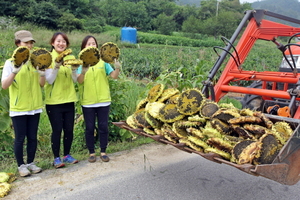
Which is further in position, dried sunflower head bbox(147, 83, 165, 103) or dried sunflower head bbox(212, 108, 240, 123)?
dried sunflower head bbox(147, 83, 165, 103)

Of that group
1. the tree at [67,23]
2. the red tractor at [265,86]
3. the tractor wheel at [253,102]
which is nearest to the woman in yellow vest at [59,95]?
the red tractor at [265,86]

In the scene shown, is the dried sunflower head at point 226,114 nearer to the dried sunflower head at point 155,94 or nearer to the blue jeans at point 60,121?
the dried sunflower head at point 155,94

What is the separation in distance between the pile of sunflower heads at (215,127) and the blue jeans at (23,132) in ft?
3.90

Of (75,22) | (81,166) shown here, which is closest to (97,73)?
(81,166)

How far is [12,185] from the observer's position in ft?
10.7

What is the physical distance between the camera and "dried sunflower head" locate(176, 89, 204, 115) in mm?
3104

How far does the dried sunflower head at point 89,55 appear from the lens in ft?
10.6

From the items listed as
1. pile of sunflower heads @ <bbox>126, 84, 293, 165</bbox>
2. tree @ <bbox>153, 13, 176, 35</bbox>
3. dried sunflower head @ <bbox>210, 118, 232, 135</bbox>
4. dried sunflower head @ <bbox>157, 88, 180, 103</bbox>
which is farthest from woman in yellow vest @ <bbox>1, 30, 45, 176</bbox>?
tree @ <bbox>153, 13, 176, 35</bbox>

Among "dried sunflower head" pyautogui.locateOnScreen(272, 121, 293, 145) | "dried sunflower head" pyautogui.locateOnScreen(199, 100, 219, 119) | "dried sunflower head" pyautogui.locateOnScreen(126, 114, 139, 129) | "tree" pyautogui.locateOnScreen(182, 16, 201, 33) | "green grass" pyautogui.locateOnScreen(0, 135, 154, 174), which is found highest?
"tree" pyautogui.locateOnScreen(182, 16, 201, 33)

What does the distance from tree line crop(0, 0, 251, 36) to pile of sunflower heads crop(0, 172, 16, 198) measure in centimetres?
3299

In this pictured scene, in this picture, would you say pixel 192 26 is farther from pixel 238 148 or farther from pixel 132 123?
pixel 238 148

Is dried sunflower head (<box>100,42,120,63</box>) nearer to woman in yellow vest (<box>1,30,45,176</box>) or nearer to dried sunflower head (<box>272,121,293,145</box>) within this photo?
woman in yellow vest (<box>1,30,45,176</box>)

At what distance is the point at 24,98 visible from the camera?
3.37 metres

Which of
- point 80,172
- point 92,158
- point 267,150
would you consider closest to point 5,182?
point 80,172
